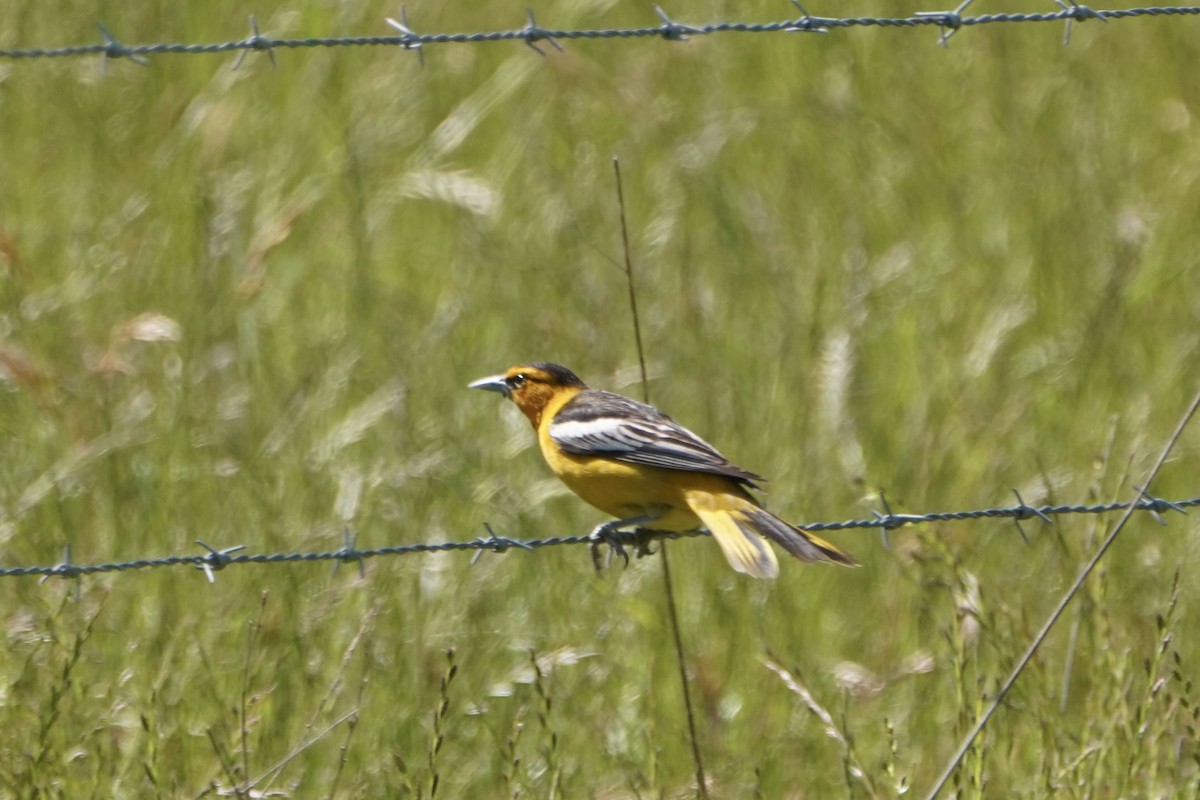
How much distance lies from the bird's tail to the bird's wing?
0.09 m

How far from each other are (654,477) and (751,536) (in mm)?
411

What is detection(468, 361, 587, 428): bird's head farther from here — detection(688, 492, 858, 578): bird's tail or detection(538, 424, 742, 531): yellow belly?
detection(688, 492, 858, 578): bird's tail

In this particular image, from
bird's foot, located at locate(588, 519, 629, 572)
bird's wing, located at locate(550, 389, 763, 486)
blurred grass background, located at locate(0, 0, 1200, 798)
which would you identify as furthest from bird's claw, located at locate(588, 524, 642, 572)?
blurred grass background, located at locate(0, 0, 1200, 798)

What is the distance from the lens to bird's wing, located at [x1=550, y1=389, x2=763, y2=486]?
483cm

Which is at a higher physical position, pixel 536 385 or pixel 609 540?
pixel 536 385

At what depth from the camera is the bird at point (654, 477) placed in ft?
15.5

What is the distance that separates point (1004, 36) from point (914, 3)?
1.65ft

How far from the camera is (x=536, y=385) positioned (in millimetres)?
5699

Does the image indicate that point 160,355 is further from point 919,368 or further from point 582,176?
point 919,368

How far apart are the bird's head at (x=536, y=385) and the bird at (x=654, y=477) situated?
7.1 inches

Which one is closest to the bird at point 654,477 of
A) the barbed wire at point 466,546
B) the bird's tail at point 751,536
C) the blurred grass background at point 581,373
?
the bird's tail at point 751,536

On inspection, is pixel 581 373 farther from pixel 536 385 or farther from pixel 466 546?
pixel 466 546

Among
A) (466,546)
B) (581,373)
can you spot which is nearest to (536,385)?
(581,373)

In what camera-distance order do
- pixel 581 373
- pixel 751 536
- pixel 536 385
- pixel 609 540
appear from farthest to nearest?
1. pixel 581 373
2. pixel 536 385
3. pixel 609 540
4. pixel 751 536
